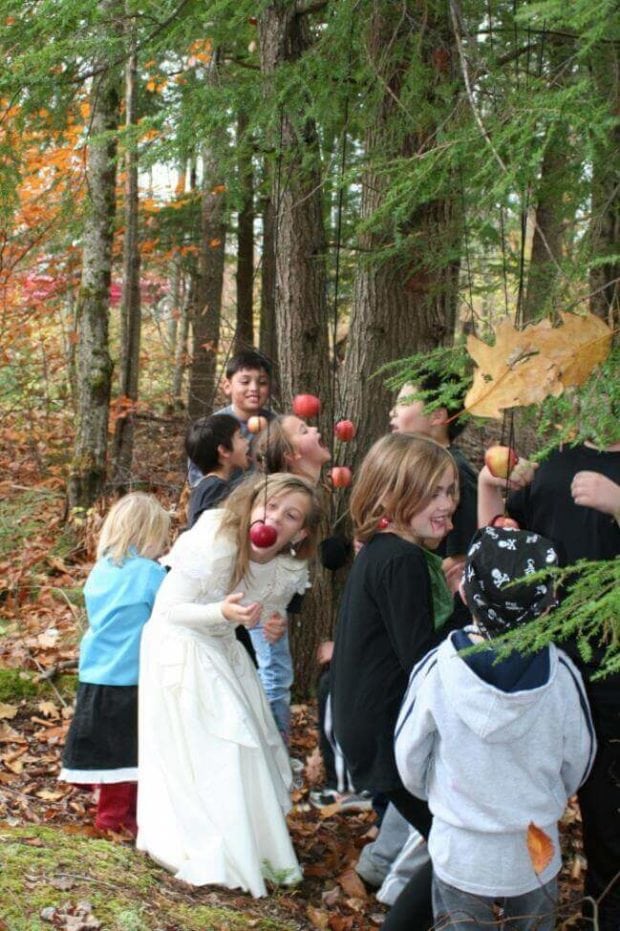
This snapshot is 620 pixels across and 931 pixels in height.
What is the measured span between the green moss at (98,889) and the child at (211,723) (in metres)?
0.18

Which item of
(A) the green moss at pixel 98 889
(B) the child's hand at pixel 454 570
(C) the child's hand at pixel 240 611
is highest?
(B) the child's hand at pixel 454 570

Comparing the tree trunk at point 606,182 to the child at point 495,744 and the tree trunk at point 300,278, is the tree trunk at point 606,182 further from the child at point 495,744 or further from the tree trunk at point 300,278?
the tree trunk at point 300,278

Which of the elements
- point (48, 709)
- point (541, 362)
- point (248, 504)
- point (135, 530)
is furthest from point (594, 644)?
point (48, 709)

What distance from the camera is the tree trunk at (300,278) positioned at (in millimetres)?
5309

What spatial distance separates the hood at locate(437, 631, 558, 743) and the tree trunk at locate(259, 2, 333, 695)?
10.0 ft

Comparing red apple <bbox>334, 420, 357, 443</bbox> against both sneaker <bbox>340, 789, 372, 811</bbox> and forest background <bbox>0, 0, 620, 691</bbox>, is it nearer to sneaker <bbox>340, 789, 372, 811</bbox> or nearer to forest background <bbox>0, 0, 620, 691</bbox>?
forest background <bbox>0, 0, 620, 691</bbox>

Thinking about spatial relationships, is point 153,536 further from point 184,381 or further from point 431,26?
point 184,381

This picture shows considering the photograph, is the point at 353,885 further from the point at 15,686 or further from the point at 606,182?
the point at 606,182

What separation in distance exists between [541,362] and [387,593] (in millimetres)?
1198

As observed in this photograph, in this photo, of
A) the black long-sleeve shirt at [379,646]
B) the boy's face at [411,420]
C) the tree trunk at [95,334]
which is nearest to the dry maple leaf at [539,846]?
the black long-sleeve shirt at [379,646]

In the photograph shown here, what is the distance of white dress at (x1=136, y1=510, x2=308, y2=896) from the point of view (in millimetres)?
4117

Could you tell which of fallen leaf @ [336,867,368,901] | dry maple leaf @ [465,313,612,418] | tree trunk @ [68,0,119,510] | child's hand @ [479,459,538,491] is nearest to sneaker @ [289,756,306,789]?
fallen leaf @ [336,867,368,901]

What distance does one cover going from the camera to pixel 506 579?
269 cm

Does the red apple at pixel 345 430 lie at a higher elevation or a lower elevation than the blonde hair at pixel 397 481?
higher
